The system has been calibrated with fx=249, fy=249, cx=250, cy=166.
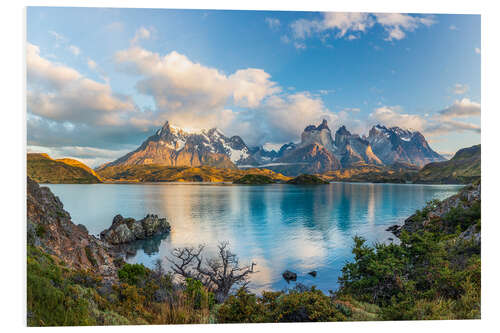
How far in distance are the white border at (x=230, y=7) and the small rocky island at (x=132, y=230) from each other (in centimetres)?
1162

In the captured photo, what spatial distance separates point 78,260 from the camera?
645 centimetres

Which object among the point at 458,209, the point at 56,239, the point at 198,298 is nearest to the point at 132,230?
the point at 56,239

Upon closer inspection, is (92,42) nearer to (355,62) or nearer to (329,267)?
(355,62)

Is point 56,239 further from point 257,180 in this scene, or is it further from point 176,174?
point 176,174

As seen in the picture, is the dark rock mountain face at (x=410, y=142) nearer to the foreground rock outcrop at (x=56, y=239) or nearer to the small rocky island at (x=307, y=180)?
the foreground rock outcrop at (x=56, y=239)

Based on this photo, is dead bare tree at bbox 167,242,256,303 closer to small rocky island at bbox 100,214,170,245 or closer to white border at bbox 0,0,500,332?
white border at bbox 0,0,500,332

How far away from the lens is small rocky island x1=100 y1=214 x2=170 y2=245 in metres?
14.4

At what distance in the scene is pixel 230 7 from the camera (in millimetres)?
4789

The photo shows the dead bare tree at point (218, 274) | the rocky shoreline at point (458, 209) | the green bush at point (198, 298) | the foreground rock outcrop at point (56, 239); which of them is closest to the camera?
the green bush at point (198, 298)

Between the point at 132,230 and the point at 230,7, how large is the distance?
14417mm

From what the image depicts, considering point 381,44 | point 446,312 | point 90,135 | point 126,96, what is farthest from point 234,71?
point 446,312

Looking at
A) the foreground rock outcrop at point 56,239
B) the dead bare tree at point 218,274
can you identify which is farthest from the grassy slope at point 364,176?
the foreground rock outcrop at point 56,239

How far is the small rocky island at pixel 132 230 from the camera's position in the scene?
1445 cm

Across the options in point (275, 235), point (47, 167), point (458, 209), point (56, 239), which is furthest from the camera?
point (275, 235)
